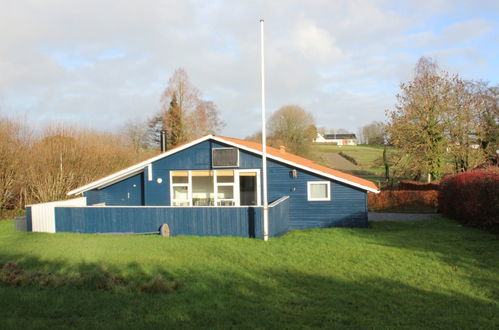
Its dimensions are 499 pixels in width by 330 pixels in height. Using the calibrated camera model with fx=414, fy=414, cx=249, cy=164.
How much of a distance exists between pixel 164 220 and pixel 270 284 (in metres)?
7.24

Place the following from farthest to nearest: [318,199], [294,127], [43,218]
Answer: [294,127] → [318,199] → [43,218]

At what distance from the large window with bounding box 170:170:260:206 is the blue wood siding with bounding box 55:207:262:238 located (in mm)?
3345

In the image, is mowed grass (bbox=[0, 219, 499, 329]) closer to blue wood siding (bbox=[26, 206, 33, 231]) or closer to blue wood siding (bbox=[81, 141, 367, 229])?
blue wood siding (bbox=[26, 206, 33, 231])

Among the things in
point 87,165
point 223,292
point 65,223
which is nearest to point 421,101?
point 87,165

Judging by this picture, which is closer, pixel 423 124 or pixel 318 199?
Answer: pixel 318 199

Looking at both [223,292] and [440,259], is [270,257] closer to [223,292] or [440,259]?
[223,292]

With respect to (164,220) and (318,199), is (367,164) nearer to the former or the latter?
(318,199)

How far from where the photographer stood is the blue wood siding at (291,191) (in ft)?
53.9

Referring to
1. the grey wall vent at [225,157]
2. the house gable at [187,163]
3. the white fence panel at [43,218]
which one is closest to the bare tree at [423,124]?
the house gable at [187,163]

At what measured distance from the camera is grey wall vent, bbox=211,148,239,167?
1691 cm

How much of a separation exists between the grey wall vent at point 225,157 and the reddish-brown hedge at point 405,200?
1333 centimetres

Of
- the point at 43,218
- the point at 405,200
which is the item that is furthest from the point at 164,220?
the point at 405,200

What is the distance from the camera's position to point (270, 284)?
7715 millimetres

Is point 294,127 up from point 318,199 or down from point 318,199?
up
